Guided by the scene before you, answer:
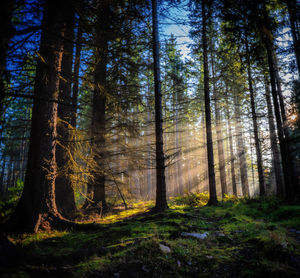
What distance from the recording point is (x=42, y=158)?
4.79 metres

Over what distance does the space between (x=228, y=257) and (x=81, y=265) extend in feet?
8.14

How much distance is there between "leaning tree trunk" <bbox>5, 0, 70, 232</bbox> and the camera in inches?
174

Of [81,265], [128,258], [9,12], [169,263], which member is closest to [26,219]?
[81,265]

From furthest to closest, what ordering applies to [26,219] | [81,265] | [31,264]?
[26,219] → [81,265] → [31,264]

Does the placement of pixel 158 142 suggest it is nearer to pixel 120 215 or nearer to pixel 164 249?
pixel 120 215

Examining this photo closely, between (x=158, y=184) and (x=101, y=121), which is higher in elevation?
(x=101, y=121)

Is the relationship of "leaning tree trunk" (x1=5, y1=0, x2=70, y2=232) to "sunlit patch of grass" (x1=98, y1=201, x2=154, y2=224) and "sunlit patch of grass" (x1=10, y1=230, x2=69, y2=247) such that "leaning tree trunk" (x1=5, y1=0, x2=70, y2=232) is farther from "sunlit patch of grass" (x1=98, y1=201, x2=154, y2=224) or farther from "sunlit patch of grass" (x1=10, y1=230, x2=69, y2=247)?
"sunlit patch of grass" (x1=98, y1=201, x2=154, y2=224)

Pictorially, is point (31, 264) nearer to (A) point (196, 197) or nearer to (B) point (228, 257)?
(B) point (228, 257)

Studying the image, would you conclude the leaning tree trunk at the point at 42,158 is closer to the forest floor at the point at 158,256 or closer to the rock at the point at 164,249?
the forest floor at the point at 158,256

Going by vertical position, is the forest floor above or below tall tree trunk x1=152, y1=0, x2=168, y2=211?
below

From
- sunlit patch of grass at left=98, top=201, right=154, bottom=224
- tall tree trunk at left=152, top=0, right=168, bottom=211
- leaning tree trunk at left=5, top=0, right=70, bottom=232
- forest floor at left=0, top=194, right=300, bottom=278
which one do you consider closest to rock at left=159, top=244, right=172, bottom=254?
forest floor at left=0, top=194, right=300, bottom=278

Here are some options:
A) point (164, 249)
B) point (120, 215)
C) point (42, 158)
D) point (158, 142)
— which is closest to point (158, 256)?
point (164, 249)

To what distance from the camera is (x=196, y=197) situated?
1216cm

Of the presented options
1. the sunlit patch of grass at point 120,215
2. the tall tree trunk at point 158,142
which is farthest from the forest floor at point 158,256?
the tall tree trunk at point 158,142
